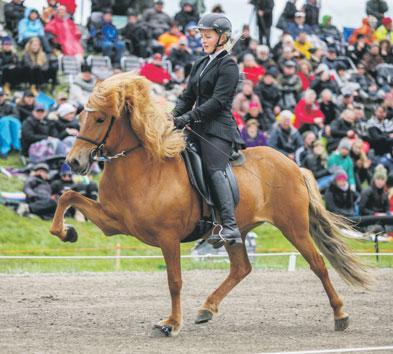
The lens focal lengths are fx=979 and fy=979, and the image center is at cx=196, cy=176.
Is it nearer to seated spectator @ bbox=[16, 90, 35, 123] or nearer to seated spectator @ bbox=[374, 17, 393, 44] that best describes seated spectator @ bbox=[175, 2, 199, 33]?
seated spectator @ bbox=[374, 17, 393, 44]

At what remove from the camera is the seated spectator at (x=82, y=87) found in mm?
20172

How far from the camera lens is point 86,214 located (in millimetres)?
9727

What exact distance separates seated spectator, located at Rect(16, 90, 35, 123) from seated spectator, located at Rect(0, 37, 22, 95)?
1120 mm

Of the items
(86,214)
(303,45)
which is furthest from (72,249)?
(303,45)

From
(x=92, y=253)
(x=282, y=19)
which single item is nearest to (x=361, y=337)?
(x=92, y=253)

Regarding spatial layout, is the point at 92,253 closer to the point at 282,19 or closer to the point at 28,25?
the point at 28,25

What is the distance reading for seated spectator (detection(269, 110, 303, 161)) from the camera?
A: 1998cm

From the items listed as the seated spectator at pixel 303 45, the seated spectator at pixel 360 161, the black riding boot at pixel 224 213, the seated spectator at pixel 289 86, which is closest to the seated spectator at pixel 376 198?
the seated spectator at pixel 360 161

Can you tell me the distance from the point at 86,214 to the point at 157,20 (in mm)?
15839

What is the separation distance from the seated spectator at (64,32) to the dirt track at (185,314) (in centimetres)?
909

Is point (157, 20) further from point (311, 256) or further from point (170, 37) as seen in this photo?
point (311, 256)

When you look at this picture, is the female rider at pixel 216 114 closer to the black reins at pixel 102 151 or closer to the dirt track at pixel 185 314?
the black reins at pixel 102 151

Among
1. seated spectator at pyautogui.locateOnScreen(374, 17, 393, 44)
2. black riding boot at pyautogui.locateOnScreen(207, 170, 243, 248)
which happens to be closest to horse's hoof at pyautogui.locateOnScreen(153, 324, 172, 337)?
black riding boot at pyautogui.locateOnScreen(207, 170, 243, 248)

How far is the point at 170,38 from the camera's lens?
24.8m
